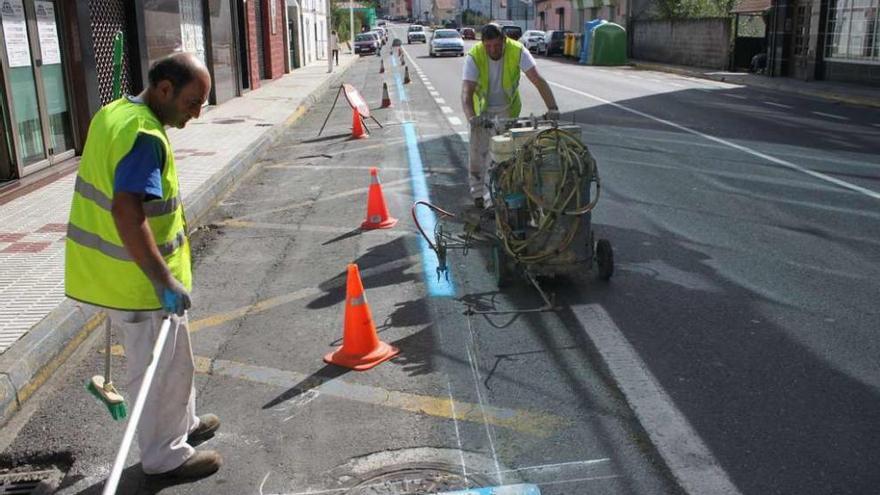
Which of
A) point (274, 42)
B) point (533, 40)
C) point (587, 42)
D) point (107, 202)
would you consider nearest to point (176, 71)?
point (107, 202)

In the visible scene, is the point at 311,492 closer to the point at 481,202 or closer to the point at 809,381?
the point at 809,381

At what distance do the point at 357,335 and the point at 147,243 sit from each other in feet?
6.25

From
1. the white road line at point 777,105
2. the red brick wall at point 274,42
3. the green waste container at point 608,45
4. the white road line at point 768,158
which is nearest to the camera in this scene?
the white road line at point 768,158

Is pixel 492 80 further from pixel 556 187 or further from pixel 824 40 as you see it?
pixel 824 40

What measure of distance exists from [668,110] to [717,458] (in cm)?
1555

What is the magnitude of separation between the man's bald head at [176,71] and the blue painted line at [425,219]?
3.11 metres

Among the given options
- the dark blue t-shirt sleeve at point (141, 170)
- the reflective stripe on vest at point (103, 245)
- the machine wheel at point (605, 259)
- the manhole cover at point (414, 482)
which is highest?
the dark blue t-shirt sleeve at point (141, 170)

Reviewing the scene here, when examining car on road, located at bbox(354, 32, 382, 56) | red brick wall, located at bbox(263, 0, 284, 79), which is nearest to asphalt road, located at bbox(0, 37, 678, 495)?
red brick wall, located at bbox(263, 0, 284, 79)

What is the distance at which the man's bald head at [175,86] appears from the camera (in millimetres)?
3346

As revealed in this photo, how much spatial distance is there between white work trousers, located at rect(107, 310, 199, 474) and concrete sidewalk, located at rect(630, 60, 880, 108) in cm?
1982

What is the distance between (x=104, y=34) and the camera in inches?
522

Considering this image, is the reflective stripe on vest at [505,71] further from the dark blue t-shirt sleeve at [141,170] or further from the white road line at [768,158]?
the dark blue t-shirt sleeve at [141,170]

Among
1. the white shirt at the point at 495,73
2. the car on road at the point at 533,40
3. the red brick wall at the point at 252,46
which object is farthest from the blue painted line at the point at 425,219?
the car on road at the point at 533,40

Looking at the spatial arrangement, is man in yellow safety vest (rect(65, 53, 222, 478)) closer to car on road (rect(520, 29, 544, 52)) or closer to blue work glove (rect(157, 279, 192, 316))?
blue work glove (rect(157, 279, 192, 316))
